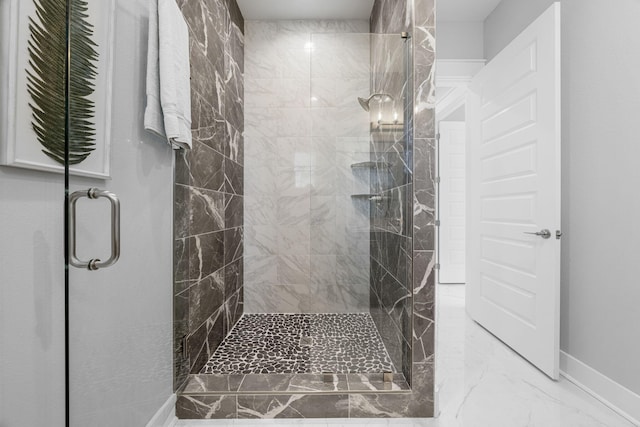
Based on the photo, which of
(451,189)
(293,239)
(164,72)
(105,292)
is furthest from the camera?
(451,189)

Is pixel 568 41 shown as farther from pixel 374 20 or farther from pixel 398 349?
pixel 398 349

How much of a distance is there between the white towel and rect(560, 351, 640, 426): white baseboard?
2453mm

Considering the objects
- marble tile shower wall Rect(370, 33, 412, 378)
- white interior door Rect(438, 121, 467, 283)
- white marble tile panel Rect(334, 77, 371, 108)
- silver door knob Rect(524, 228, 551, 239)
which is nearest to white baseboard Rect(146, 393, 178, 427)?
marble tile shower wall Rect(370, 33, 412, 378)

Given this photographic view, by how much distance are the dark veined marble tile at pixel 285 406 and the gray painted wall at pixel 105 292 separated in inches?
15.2

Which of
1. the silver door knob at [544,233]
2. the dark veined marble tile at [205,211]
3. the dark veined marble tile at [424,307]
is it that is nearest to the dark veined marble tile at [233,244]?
the dark veined marble tile at [205,211]

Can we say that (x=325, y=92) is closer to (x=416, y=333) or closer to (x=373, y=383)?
(x=416, y=333)

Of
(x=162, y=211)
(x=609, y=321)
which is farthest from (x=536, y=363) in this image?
(x=162, y=211)

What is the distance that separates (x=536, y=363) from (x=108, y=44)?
9.07ft

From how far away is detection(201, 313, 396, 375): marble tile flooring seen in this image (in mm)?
1781

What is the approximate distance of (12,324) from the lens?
2.58 ft

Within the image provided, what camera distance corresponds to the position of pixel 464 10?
2973 millimetres

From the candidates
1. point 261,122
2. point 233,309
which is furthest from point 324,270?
point 261,122

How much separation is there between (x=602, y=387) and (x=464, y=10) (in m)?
2.99

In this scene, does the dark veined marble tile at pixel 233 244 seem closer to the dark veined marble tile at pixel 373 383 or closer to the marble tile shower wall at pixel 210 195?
the marble tile shower wall at pixel 210 195
